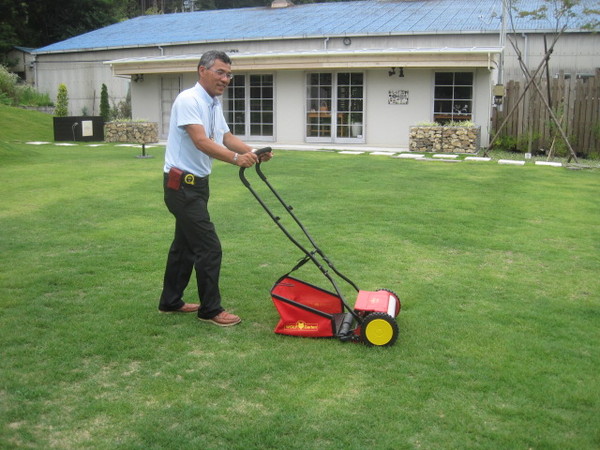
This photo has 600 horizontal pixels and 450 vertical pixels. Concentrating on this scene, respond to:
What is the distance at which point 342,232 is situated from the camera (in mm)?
7555

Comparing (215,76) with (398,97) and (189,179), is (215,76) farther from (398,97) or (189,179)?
(398,97)

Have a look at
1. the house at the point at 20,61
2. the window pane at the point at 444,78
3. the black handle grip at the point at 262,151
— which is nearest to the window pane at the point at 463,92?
the window pane at the point at 444,78

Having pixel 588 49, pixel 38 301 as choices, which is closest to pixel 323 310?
pixel 38 301

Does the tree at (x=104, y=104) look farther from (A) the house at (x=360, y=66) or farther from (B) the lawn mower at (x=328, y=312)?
(B) the lawn mower at (x=328, y=312)

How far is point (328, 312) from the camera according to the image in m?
4.79

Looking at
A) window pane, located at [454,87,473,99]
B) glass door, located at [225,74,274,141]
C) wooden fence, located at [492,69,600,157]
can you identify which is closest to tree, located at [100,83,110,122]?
glass door, located at [225,74,274,141]

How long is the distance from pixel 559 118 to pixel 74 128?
1431cm

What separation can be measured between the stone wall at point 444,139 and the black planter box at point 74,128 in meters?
10.4

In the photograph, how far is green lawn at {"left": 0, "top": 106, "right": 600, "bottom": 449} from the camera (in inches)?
129

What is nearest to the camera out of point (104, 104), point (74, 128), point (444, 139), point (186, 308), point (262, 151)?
point (262, 151)

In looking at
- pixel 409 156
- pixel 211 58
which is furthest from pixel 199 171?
pixel 409 156

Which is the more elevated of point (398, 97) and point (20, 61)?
point (20, 61)

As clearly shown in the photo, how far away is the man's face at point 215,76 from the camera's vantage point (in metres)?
4.60

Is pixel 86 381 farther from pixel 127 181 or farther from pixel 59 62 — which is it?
pixel 59 62
